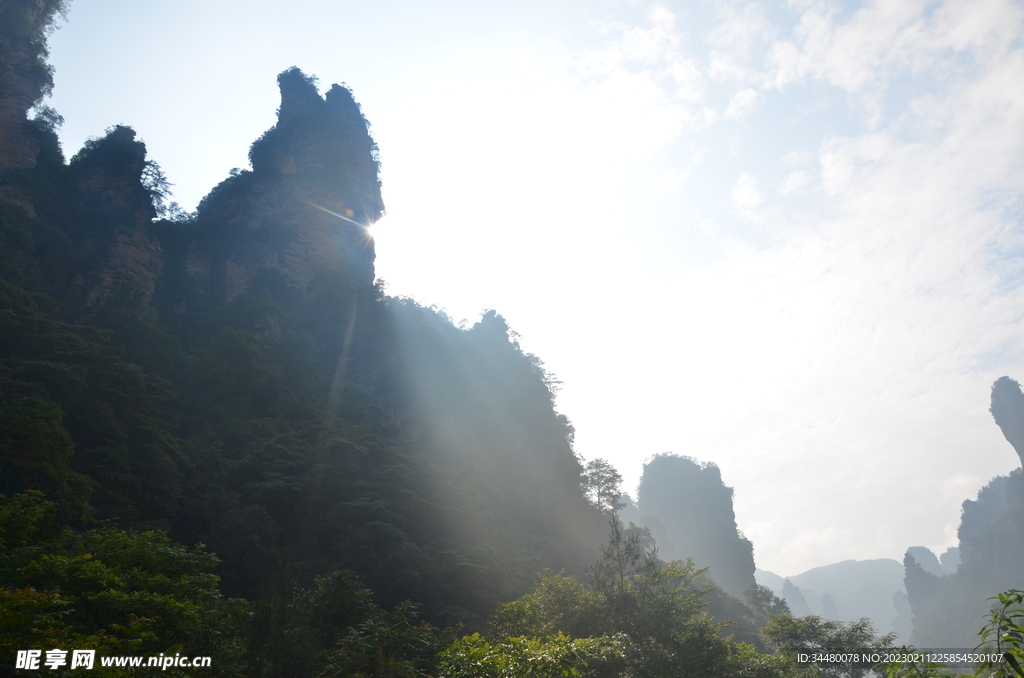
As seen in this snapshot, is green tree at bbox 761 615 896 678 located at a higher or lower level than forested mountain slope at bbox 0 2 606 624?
lower

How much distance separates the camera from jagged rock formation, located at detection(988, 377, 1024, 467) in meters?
100

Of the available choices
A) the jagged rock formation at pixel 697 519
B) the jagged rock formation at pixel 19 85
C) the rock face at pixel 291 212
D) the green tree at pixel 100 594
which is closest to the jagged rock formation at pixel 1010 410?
the jagged rock formation at pixel 697 519

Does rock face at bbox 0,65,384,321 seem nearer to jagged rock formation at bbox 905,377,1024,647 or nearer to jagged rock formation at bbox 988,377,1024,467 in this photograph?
jagged rock formation at bbox 905,377,1024,647

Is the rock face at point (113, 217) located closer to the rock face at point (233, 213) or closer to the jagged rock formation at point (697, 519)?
the rock face at point (233, 213)

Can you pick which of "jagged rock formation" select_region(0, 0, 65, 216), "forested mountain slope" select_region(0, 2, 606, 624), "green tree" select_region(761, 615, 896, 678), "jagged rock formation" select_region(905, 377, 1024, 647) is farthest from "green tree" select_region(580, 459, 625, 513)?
"jagged rock formation" select_region(905, 377, 1024, 647)

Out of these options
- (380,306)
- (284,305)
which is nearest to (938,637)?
(380,306)

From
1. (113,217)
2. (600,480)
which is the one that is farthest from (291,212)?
(600,480)

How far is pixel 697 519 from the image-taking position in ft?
317

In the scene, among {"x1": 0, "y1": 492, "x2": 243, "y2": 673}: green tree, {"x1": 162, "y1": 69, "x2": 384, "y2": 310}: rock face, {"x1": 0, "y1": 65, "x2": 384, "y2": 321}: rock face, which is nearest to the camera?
{"x1": 0, "y1": 492, "x2": 243, "y2": 673}: green tree

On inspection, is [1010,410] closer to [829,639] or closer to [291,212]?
[829,639]

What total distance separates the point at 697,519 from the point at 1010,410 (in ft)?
234

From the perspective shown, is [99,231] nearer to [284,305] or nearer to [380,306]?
[284,305]

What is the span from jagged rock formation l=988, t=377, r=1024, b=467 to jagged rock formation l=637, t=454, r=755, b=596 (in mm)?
59914

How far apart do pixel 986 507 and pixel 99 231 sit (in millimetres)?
176489
